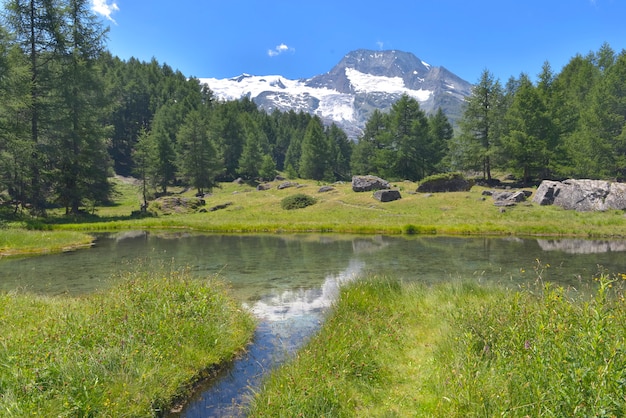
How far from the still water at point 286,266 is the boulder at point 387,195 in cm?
1603

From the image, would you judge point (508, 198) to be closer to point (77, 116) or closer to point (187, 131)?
point (77, 116)

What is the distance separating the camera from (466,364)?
5824 mm

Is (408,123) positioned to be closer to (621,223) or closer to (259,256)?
(621,223)

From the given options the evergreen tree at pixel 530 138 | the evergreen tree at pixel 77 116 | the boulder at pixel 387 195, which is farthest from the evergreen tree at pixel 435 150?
the evergreen tree at pixel 77 116

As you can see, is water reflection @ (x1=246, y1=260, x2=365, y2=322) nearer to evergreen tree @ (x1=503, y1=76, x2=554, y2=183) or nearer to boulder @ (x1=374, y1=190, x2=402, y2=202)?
boulder @ (x1=374, y1=190, x2=402, y2=202)

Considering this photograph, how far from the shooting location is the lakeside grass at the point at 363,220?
32125 millimetres

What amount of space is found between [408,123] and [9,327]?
77763 mm

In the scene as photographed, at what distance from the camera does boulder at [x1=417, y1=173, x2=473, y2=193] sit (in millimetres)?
52281

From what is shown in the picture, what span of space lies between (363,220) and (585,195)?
79.9ft

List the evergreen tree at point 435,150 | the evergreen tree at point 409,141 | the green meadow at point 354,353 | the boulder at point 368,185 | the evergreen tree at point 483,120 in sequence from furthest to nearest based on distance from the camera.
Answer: the evergreen tree at point 435,150
the evergreen tree at point 409,141
the evergreen tree at point 483,120
the boulder at point 368,185
the green meadow at point 354,353

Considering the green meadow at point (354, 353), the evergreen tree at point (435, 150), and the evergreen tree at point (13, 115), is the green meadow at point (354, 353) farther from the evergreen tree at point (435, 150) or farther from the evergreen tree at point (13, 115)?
the evergreen tree at point (435, 150)

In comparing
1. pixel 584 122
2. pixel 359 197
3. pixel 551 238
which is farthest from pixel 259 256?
pixel 584 122

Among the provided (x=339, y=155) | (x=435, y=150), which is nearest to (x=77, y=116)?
(x=435, y=150)

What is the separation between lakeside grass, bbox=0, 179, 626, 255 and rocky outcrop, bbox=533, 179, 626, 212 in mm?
1528
